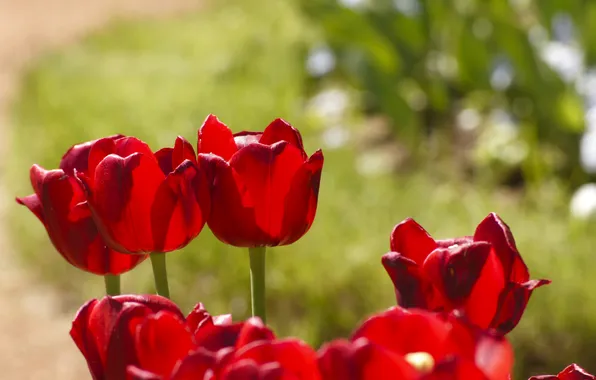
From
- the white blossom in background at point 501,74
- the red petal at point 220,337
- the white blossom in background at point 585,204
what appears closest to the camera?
the red petal at point 220,337

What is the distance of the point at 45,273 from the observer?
3295 millimetres

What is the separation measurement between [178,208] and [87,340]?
0.36ft

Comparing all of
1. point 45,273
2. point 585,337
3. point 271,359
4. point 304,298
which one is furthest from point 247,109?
point 271,359

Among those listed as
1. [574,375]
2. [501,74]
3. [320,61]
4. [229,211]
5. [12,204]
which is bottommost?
[574,375]

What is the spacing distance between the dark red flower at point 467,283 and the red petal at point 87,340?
0.53 ft

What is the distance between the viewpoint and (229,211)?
2.14 ft

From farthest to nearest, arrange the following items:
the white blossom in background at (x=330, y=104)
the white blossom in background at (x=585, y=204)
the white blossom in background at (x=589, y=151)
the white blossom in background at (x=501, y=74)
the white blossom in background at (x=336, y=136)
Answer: the white blossom in background at (x=330, y=104) → the white blossom in background at (x=336, y=136) → the white blossom in background at (x=501, y=74) → the white blossom in background at (x=589, y=151) → the white blossom in background at (x=585, y=204)

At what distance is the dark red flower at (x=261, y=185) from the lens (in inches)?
25.5

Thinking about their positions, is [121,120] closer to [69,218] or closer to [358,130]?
[358,130]

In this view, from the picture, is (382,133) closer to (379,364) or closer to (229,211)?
(229,211)

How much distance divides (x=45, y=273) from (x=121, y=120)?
72cm

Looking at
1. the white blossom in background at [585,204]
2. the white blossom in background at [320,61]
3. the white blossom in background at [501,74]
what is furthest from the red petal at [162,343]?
the white blossom in background at [320,61]

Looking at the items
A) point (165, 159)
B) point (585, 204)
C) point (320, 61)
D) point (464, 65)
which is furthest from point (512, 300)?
point (320, 61)

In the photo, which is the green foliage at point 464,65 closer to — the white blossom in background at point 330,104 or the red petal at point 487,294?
the white blossom in background at point 330,104
